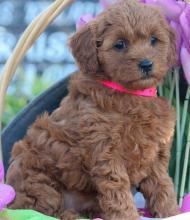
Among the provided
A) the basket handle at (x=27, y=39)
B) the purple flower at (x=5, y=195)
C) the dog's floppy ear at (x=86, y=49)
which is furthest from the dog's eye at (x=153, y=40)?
the purple flower at (x=5, y=195)

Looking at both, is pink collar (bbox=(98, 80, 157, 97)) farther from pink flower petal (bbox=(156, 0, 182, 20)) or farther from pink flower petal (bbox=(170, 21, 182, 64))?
pink flower petal (bbox=(156, 0, 182, 20))

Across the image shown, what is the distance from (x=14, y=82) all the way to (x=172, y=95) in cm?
319

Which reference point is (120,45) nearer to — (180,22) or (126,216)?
(180,22)

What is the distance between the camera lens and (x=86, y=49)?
2.56 metres

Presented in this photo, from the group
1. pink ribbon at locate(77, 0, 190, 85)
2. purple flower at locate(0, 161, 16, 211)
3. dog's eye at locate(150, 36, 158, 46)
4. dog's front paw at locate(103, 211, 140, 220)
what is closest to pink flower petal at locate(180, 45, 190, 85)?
pink ribbon at locate(77, 0, 190, 85)

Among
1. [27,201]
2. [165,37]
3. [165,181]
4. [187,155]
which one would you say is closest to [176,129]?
[187,155]

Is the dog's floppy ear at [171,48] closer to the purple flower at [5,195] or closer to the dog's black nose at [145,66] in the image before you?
the dog's black nose at [145,66]

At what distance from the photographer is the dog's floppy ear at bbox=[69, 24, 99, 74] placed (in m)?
2.55

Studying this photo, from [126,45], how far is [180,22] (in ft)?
1.40

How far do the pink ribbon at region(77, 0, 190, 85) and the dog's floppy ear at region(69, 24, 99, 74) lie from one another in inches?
10.1

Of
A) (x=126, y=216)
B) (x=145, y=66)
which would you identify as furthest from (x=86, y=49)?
(x=126, y=216)

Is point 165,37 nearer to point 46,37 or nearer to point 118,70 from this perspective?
point 118,70

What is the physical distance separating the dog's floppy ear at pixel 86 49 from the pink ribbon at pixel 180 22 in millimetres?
257

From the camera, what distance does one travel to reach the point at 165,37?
260 cm
